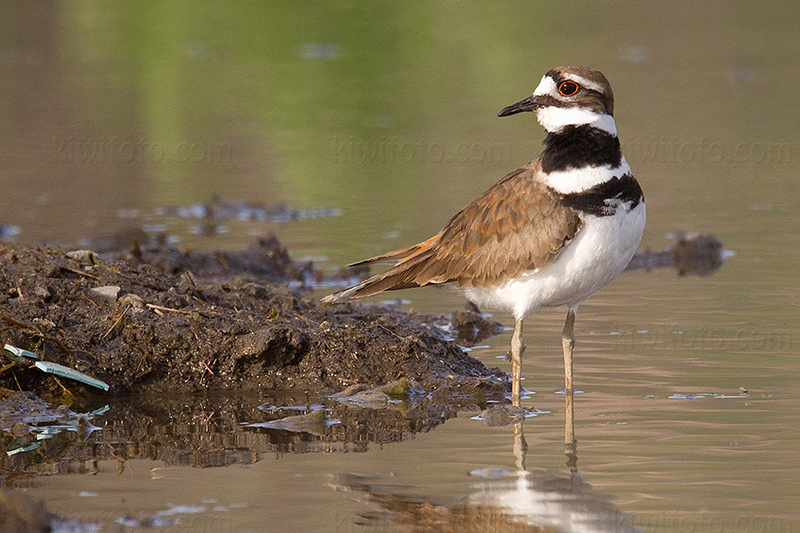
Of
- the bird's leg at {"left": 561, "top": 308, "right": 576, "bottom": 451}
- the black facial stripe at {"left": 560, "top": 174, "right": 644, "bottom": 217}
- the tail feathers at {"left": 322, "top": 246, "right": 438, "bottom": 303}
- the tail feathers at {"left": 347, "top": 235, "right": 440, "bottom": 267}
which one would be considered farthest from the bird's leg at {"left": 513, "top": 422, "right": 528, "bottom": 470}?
the tail feathers at {"left": 347, "top": 235, "right": 440, "bottom": 267}

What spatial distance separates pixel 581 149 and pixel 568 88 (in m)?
0.34

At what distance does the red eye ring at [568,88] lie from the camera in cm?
602

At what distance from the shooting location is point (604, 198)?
5852 mm

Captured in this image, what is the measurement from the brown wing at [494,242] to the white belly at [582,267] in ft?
0.18

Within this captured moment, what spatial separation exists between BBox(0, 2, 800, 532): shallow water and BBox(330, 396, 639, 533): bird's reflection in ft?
0.06

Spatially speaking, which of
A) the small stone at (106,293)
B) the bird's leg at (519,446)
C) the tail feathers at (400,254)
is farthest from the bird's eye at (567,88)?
the small stone at (106,293)

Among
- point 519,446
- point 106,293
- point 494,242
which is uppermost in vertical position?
point 494,242

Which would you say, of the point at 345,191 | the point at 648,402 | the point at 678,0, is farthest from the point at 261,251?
the point at 678,0

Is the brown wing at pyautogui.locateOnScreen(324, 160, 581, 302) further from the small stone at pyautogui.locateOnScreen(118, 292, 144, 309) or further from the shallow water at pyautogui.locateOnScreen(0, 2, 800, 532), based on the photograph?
the small stone at pyautogui.locateOnScreen(118, 292, 144, 309)

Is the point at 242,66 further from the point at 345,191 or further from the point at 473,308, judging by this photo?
the point at 473,308

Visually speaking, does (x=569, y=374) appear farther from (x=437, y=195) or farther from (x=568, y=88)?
(x=437, y=195)

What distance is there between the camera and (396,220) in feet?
34.4

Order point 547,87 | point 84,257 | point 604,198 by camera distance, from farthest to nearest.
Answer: point 84,257, point 547,87, point 604,198

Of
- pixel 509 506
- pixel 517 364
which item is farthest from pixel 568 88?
pixel 509 506
